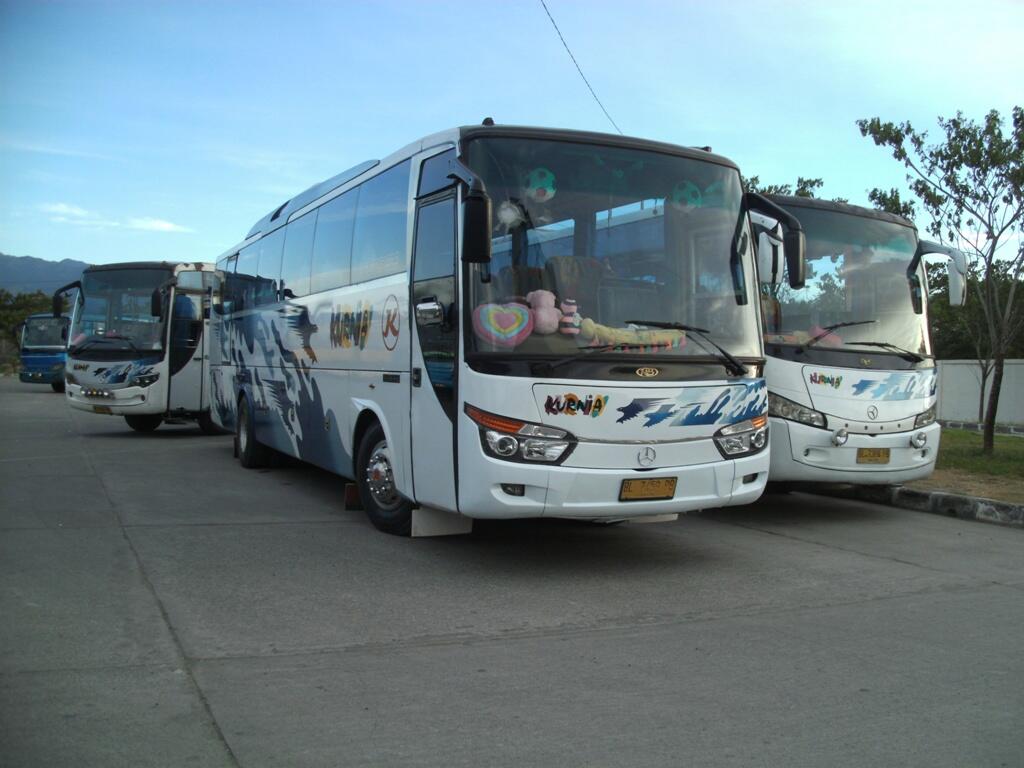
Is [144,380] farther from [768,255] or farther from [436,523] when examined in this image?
[768,255]

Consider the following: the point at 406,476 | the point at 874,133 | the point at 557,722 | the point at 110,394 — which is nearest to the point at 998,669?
the point at 557,722

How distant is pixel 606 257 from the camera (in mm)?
7086

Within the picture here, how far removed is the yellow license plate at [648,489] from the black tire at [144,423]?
1499 cm

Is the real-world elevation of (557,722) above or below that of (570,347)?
below

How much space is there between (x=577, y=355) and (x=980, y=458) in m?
9.31

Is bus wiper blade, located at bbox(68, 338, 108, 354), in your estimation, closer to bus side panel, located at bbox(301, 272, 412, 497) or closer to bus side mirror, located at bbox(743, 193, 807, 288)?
bus side panel, located at bbox(301, 272, 412, 497)

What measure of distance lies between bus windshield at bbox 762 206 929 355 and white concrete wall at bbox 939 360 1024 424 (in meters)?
14.3

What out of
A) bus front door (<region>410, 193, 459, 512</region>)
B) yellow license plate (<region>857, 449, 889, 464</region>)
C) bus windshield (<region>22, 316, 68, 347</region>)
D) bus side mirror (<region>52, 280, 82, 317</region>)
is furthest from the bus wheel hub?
bus windshield (<region>22, 316, 68, 347</region>)

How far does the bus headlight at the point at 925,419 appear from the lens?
9.90 meters

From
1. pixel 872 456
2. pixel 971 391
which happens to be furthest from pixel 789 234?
pixel 971 391

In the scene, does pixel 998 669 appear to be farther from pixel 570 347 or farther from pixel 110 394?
pixel 110 394

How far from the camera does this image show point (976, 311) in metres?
20.2

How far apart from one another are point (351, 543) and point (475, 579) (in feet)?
5.21

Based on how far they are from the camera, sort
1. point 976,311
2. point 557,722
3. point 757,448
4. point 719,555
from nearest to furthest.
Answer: point 557,722 → point 757,448 → point 719,555 → point 976,311
